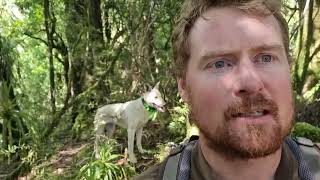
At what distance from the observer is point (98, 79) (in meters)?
9.95

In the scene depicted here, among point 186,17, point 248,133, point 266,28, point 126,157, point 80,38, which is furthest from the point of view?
point 80,38

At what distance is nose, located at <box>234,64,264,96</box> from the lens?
56.0 inches

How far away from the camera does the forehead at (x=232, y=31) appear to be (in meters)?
1.50

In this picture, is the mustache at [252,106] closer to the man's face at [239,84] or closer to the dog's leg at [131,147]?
the man's face at [239,84]

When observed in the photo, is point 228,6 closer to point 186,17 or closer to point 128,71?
point 186,17

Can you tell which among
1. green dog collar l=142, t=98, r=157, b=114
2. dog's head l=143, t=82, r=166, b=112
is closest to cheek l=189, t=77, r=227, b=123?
dog's head l=143, t=82, r=166, b=112

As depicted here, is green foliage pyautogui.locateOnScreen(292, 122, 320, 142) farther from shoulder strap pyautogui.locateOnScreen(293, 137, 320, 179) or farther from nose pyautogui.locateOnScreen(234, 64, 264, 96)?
nose pyautogui.locateOnScreen(234, 64, 264, 96)

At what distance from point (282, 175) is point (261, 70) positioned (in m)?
0.36

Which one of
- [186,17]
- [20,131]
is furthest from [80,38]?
[186,17]

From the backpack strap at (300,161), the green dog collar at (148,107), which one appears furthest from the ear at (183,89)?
the green dog collar at (148,107)

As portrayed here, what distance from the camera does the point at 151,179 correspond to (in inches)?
64.4

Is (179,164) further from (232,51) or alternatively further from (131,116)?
(131,116)

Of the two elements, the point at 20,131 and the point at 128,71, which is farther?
the point at 128,71

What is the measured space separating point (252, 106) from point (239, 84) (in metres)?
0.08
